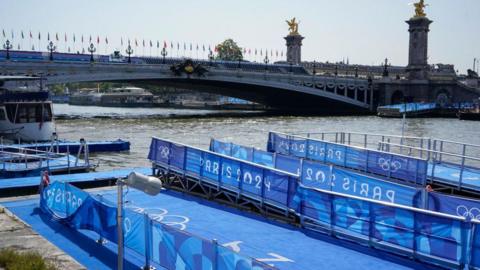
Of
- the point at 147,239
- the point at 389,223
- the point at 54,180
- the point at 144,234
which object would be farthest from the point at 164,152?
the point at 389,223

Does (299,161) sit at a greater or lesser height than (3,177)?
greater

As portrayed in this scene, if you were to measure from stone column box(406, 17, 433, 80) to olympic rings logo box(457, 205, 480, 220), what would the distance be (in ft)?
318

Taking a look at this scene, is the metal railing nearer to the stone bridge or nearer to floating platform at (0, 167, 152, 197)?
floating platform at (0, 167, 152, 197)

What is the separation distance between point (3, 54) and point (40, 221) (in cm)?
7228

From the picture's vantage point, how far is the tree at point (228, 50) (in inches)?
6841

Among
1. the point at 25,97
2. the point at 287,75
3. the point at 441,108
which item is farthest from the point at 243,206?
the point at 441,108

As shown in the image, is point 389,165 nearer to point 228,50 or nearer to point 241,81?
point 241,81

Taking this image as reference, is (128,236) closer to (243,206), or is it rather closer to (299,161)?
(243,206)

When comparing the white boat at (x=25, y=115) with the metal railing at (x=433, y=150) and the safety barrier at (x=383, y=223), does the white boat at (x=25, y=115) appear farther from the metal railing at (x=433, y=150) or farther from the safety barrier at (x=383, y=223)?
the safety barrier at (x=383, y=223)

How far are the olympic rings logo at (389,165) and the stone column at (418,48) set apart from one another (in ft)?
287

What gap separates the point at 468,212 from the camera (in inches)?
505

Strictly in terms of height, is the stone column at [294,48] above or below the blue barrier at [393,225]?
above

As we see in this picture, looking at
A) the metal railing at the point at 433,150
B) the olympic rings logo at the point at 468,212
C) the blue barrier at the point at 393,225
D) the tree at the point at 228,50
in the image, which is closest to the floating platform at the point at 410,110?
the metal railing at the point at 433,150

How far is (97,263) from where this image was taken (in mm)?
11844
